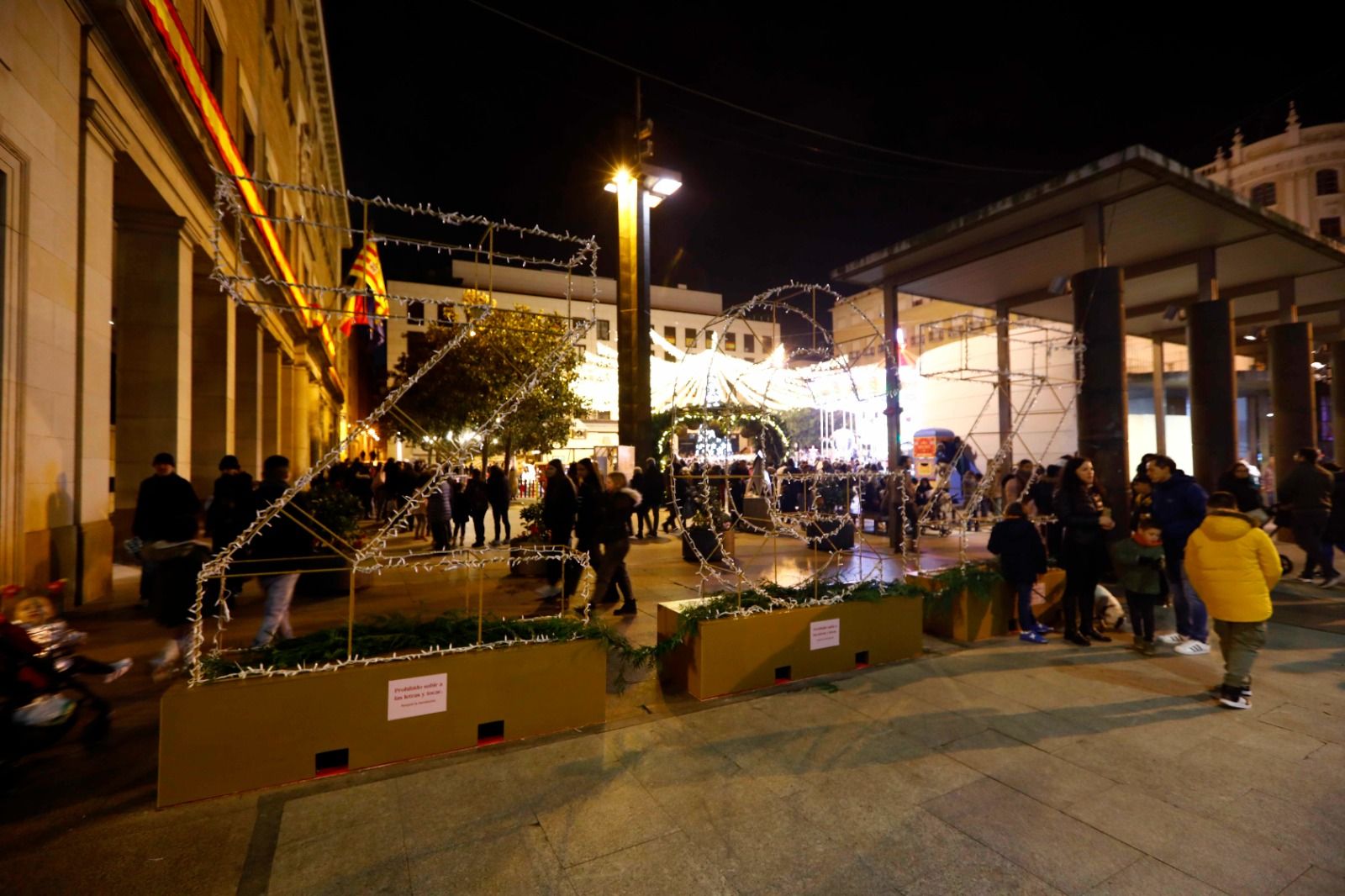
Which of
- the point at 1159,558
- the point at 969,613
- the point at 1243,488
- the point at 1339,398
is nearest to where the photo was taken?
the point at 1159,558

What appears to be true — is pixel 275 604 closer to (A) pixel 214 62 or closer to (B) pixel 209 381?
(B) pixel 209 381

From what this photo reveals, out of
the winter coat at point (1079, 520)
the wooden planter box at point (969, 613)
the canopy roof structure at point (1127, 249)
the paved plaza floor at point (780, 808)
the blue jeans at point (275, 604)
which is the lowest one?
the paved plaza floor at point (780, 808)

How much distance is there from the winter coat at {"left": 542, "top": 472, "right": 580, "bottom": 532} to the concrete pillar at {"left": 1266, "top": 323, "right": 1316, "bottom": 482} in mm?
15548

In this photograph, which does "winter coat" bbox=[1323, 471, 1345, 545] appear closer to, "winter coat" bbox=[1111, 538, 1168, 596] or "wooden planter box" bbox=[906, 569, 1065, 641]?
"winter coat" bbox=[1111, 538, 1168, 596]

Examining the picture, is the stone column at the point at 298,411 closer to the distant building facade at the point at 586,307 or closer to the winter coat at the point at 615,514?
the distant building facade at the point at 586,307

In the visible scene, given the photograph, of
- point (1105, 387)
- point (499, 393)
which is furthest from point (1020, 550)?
point (499, 393)

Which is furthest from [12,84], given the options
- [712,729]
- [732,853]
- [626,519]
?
[732,853]

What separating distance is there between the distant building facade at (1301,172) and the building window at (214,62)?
56.9 metres

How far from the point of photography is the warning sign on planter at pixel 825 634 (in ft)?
18.6

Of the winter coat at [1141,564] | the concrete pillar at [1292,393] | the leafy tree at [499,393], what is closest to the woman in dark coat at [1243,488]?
the winter coat at [1141,564]

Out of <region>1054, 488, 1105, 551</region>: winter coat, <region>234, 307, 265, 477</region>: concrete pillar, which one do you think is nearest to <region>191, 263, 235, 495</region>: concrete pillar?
<region>234, 307, 265, 477</region>: concrete pillar

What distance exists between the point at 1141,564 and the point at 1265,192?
5791 centimetres

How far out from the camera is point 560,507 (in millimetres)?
8258

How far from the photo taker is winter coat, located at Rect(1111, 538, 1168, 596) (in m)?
6.22
